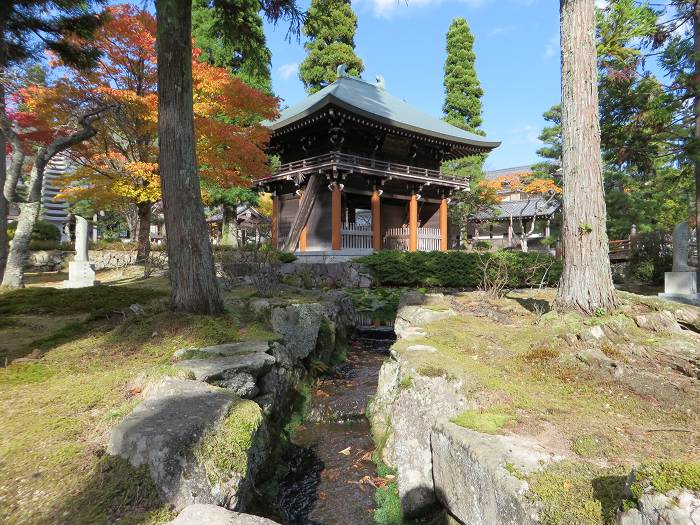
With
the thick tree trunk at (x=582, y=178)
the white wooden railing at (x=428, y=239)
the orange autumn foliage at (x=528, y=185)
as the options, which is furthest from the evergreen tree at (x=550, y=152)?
the thick tree trunk at (x=582, y=178)

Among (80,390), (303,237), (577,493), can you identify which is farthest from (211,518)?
(303,237)

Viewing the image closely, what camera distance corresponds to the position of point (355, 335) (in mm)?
10188

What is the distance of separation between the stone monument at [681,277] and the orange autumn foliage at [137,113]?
13.3 meters

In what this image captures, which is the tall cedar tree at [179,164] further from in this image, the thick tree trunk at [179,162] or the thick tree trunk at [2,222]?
the thick tree trunk at [2,222]

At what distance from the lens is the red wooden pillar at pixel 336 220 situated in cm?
1598

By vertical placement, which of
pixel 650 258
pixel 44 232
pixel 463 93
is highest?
pixel 463 93

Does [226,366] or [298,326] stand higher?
[226,366]

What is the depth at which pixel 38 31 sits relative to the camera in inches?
326

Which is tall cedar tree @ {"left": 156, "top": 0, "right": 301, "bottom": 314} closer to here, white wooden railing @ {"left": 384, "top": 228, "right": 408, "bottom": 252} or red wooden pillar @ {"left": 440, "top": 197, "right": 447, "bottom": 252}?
white wooden railing @ {"left": 384, "top": 228, "right": 408, "bottom": 252}

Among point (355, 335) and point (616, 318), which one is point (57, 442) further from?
point (355, 335)

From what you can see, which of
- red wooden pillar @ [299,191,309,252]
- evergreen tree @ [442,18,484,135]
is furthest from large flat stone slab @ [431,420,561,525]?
evergreen tree @ [442,18,484,135]

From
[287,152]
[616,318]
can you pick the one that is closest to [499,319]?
[616,318]

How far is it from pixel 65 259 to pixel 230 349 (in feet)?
57.9

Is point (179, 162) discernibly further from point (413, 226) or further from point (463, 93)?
point (463, 93)
